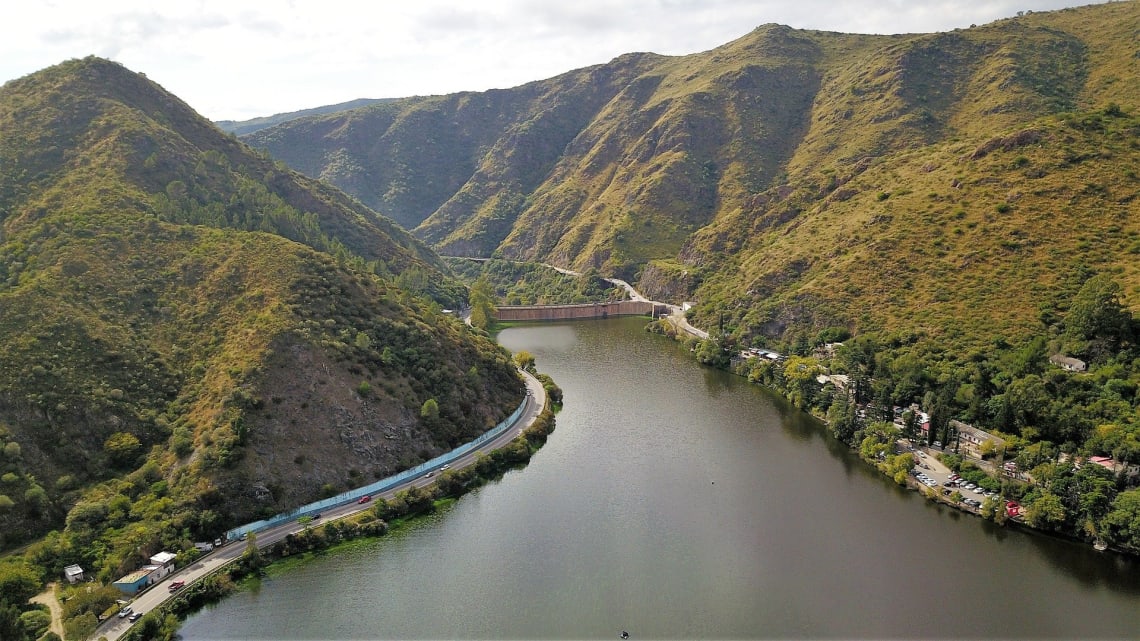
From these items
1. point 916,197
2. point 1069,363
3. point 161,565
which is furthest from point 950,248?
point 161,565

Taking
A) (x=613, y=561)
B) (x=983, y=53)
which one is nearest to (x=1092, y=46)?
(x=983, y=53)

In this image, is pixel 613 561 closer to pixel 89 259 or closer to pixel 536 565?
pixel 536 565

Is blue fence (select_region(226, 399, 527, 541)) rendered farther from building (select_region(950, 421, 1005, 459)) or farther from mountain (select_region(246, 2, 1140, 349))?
mountain (select_region(246, 2, 1140, 349))

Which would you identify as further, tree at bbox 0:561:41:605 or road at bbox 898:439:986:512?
road at bbox 898:439:986:512

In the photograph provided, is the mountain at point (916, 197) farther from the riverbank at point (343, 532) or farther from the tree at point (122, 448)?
the tree at point (122, 448)

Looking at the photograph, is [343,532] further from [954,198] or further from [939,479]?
[954,198]

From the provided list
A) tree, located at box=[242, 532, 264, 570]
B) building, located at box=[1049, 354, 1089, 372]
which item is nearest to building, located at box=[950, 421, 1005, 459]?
building, located at box=[1049, 354, 1089, 372]

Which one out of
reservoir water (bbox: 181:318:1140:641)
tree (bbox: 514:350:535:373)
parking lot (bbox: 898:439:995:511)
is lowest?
reservoir water (bbox: 181:318:1140:641)
